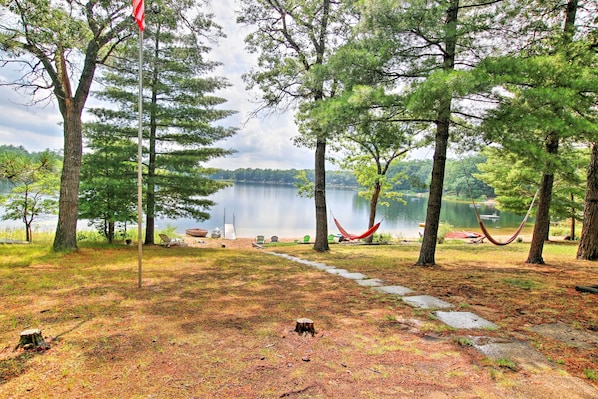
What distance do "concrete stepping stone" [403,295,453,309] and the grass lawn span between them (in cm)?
12

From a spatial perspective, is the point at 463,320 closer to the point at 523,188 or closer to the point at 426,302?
the point at 426,302

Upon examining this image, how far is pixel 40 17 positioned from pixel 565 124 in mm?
6386

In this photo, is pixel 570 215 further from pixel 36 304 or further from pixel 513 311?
pixel 36 304

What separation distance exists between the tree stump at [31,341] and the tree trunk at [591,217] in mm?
7737

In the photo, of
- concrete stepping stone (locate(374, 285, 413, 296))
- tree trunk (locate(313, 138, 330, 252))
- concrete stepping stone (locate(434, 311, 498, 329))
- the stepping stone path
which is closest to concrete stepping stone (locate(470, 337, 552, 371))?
the stepping stone path

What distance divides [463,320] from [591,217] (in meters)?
5.06

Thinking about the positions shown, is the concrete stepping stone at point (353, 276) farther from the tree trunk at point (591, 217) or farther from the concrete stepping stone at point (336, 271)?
the tree trunk at point (591, 217)

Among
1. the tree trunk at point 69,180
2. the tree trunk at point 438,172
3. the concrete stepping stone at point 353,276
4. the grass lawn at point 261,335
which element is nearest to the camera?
the grass lawn at point 261,335

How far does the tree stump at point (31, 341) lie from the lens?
194 cm

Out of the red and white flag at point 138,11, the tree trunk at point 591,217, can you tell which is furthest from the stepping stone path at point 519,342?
the tree trunk at point 591,217

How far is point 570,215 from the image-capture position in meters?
11.1

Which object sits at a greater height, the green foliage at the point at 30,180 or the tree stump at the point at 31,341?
the green foliage at the point at 30,180

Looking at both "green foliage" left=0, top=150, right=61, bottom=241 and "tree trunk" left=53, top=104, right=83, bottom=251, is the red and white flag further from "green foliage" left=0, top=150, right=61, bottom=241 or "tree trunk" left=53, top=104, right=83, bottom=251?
"green foliage" left=0, top=150, right=61, bottom=241

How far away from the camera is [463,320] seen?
2.63 meters
